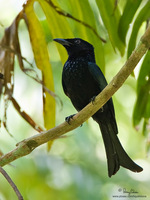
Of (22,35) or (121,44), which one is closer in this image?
(121,44)

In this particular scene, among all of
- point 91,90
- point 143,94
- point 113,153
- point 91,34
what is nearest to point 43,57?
point 91,34

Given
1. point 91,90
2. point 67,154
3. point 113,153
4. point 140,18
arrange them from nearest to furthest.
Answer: point 140,18 < point 113,153 < point 91,90 < point 67,154

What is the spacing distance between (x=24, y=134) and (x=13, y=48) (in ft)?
8.57

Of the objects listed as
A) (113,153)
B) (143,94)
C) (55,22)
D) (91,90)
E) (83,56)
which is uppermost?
(83,56)

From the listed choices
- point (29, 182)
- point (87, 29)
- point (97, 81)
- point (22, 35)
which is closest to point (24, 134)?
point (29, 182)

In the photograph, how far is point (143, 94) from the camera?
2.97 m

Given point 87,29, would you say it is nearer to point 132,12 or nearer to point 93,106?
point 132,12

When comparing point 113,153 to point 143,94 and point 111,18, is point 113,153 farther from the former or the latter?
point 111,18

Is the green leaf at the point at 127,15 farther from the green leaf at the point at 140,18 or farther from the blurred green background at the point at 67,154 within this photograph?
the blurred green background at the point at 67,154

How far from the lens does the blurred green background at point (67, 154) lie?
488 cm

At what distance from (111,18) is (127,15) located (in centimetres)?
15

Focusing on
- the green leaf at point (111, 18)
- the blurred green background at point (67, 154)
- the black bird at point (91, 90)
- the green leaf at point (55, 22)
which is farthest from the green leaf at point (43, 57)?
the blurred green background at point (67, 154)

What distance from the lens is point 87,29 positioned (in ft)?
9.46

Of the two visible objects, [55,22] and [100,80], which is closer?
[55,22]
